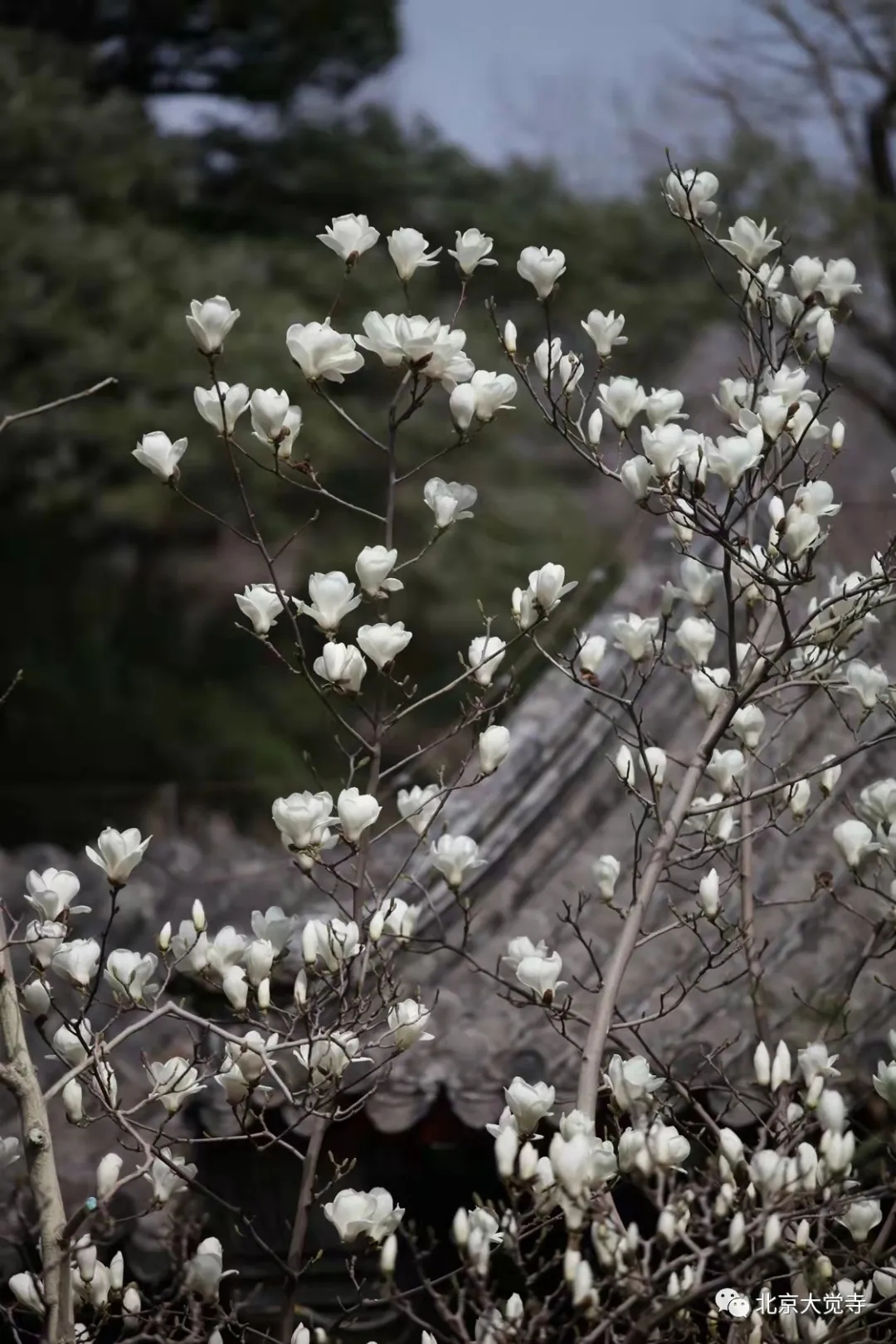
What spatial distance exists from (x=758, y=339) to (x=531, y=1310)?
1.08 meters

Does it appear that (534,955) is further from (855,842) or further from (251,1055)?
(855,842)

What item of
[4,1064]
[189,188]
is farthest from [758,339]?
[189,188]

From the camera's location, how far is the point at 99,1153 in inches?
93.0

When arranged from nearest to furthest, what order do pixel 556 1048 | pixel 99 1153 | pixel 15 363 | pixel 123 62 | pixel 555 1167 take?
pixel 555 1167 < pixel 556 1048 < pixel 99 1153 < pixel 15 363 < pixel 123 62

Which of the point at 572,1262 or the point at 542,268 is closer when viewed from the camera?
the point at 572,1262

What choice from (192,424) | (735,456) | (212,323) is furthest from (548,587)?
(192,424)

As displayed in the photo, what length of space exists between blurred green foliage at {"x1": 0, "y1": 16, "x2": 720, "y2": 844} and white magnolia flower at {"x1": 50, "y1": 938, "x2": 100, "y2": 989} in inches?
226

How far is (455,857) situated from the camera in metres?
1.58

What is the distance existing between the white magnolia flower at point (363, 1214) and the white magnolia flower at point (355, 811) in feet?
1.10

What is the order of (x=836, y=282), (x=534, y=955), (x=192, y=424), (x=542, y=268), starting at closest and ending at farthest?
1. (x=534, y=955)
2. (x=542, y=268)
3. (x=836, y=282)
4. (x=192, y=424)

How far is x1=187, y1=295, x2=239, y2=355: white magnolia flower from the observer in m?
1.50

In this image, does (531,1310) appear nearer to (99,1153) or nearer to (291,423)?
(291,423)

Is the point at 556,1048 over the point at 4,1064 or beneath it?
beneath

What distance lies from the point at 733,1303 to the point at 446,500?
0.84m
